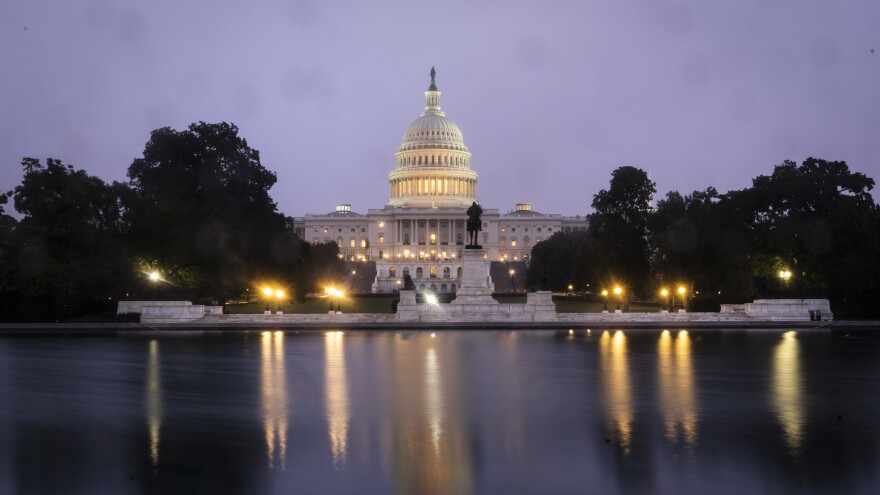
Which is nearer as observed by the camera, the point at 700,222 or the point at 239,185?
the point at 700,222

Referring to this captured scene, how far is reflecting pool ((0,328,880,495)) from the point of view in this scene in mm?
14695

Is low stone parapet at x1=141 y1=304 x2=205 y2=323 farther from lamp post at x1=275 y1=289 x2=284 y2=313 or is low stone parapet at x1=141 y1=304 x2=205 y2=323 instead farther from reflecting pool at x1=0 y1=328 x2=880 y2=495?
reflecting pool at x1=0 y1=328 x2=880 y2=495

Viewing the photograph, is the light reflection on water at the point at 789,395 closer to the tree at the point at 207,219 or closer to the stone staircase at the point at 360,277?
the tree at the point at 207,219

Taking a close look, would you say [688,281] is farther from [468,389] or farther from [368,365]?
[468,389]

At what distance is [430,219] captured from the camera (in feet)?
591

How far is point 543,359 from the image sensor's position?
33094 millimetres

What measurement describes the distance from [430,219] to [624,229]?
107 metres

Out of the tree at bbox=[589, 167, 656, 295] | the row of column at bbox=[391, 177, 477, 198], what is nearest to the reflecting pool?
the tree at bbox=[589, 167, 656, 295]

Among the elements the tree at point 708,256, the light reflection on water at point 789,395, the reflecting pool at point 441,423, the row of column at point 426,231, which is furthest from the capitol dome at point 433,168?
the reflecting pool at point 441,423

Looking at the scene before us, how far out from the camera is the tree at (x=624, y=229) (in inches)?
2876

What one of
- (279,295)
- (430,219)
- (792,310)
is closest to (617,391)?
(792,310)

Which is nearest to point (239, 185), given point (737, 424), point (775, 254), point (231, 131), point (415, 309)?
point (231, 131)

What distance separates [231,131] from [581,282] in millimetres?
39971

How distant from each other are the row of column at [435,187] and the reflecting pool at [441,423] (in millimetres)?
154426
